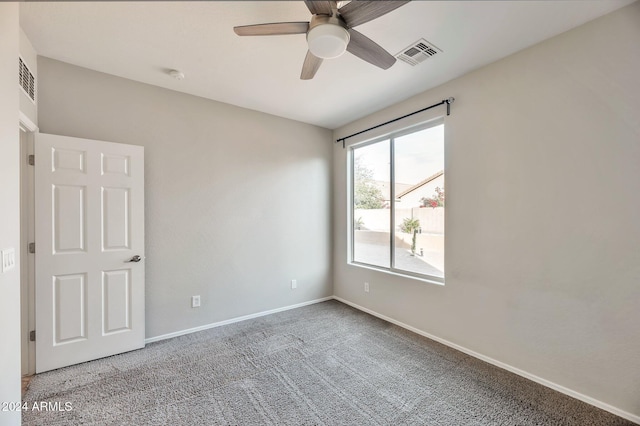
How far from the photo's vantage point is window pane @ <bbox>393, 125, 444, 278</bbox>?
2920 mm

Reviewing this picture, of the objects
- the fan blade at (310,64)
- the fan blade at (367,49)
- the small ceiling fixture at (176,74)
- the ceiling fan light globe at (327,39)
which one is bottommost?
the ceiling fan light globe at (327,39)

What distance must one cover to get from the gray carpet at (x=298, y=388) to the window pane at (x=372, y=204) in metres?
1.20

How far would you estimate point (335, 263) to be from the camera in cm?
422

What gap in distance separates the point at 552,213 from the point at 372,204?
6.49ft

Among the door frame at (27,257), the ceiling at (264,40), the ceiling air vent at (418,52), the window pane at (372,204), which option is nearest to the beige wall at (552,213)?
the ceiling at (264,40)

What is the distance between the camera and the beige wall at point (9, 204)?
1.29 m

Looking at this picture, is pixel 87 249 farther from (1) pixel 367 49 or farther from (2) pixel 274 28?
(1) pixel 367 49

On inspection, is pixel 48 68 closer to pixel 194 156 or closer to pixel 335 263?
pixel 194 156

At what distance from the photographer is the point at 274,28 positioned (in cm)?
161

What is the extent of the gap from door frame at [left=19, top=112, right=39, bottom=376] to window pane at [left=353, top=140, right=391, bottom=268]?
3401 millimetres

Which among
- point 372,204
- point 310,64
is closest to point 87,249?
point 310,64

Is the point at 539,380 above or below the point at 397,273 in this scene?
below

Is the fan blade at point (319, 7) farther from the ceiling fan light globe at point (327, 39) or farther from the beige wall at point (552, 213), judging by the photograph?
the beige wall at point (552, 213)

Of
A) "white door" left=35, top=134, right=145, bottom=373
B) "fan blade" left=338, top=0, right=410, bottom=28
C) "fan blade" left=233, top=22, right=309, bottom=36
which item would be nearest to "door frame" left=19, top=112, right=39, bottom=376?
"white door" left=35, top=134, right=145, bottom=373
